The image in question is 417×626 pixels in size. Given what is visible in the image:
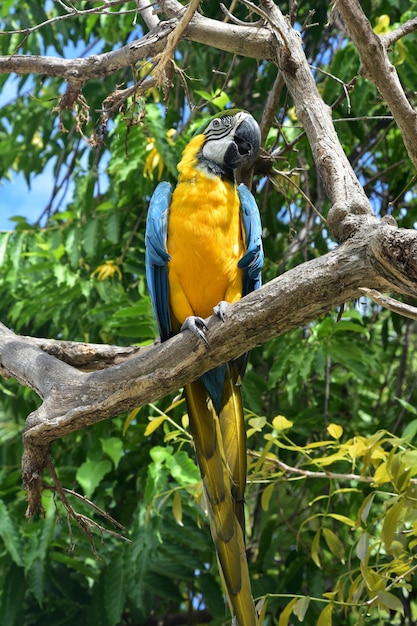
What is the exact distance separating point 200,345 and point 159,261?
0.46 meters

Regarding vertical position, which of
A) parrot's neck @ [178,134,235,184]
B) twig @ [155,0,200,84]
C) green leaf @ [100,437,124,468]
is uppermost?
twig @ [155,0,200,84]

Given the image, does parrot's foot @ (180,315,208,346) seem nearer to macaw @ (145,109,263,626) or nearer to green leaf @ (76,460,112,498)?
macaw @ (145,109,263,626)

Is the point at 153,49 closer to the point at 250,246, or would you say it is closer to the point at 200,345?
the point at 250,246

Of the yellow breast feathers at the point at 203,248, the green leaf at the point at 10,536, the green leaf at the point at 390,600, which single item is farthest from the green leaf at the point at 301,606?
the green leaf at the point at 10,536

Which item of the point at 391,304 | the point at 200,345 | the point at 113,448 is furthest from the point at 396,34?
the point at 113,448

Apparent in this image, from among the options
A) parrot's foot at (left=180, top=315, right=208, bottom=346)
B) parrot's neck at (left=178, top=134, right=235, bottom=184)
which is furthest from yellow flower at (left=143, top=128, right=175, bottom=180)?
parrot's foot at (left=180, top=315, right=208, bottom=346)

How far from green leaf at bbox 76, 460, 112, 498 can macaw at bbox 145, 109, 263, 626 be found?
566mm

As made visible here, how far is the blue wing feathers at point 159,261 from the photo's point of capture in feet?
6.13

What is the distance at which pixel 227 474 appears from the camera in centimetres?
174

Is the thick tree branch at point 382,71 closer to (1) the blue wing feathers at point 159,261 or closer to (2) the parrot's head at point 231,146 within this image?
(2) the parrot's head at point 231,146

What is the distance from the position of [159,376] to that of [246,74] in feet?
6.77

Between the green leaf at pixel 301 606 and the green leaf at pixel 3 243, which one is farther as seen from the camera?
the green leaf at pixel 3 243

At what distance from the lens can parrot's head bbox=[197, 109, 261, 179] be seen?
1933 millimetres

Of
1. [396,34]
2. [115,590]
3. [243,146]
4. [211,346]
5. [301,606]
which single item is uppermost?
[396,34]
